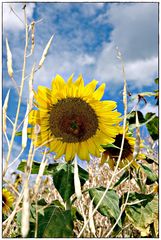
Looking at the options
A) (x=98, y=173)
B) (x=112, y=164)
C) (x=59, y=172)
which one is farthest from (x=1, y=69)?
(x=98, y=173)

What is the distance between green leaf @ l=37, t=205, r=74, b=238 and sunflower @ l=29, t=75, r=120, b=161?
0.39ft

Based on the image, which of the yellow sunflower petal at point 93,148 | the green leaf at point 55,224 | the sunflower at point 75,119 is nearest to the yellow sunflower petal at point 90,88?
the sunflower at point 75,119

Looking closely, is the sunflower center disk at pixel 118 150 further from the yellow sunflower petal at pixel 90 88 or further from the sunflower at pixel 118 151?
the yellow sunflower petal at pixel 90 88

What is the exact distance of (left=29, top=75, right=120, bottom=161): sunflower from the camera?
2.17 feet

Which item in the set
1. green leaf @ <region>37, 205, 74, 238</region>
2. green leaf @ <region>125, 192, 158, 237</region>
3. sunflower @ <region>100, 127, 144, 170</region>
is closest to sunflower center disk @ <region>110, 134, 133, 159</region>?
sunflower @ <region>100, 127, 144, 170</region>

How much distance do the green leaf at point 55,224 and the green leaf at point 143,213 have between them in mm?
153

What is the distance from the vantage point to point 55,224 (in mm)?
590

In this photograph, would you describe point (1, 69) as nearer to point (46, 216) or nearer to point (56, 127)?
point (56, 127)

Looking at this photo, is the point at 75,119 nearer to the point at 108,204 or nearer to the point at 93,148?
the point at 93,148

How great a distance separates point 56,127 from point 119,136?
0.52ft

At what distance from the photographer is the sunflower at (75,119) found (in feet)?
2.17

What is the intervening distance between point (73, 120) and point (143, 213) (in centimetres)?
23

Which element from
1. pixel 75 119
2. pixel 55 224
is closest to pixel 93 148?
pixel 75 119

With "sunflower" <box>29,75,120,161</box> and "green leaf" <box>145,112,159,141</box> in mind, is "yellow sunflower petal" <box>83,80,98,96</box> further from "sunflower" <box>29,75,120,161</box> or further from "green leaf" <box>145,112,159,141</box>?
"green leaf" <box>145,112,159,141</box>
